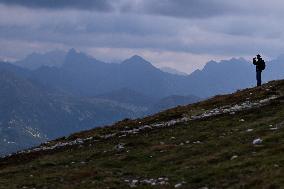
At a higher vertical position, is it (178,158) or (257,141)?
(257,141)

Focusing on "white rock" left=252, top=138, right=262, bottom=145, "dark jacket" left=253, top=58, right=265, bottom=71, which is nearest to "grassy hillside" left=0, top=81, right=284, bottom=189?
"white rock" left=252, top=138, right=262, bottom=145

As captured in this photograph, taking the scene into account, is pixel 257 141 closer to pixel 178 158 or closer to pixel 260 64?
pixel 178 158

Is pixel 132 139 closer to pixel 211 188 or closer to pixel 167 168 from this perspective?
pixel 167 168

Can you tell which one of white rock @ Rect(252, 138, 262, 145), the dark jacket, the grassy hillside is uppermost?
the dark jacket

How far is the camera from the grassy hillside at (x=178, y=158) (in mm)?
24266

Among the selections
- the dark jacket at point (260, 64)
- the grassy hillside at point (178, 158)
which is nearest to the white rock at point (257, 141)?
the grassy hillside at point (178, 158)

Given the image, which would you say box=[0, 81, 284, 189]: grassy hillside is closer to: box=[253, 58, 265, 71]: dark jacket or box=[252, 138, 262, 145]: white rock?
box=[252, 138, 262, 145]: white rock

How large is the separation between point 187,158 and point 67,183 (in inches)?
291

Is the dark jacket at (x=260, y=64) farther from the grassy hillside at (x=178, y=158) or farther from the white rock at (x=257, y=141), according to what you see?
the white rock at (x=257, y=141)

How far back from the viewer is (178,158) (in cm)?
3075

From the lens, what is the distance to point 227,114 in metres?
46.3

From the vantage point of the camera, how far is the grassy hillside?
2427 centimetres

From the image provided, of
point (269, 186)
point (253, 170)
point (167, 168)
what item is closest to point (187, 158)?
point (167, 168)

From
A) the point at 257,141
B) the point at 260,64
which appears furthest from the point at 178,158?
the point at 260,64
